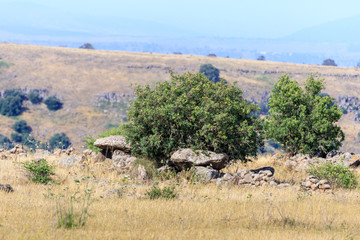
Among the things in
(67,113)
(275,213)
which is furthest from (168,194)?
(67,113)

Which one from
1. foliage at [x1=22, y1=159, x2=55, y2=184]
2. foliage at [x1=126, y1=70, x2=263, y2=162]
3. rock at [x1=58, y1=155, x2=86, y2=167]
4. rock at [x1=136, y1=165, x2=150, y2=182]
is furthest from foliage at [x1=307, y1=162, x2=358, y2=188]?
foliage at [x1=22, y1=159, x2=55, y2=184]

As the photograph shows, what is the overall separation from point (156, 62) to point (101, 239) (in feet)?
466

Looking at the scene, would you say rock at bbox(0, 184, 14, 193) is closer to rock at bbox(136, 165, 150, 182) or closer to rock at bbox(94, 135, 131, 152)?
rock at bbox(136, 165, 150, 182)

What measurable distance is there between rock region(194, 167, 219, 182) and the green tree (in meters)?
7.12

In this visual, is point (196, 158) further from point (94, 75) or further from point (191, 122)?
point (94, 75)

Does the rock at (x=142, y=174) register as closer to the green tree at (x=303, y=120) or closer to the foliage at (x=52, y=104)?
the green tree at (x=303, y=120)

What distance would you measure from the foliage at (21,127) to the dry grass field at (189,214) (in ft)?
308

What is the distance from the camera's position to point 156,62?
148125mm

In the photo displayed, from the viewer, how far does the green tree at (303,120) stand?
21.3 metres

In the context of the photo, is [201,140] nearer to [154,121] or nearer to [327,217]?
[154,121]

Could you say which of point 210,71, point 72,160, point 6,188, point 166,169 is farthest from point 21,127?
point 6,188

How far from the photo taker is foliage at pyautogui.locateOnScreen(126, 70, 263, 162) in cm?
1622

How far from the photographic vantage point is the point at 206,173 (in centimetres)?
1556

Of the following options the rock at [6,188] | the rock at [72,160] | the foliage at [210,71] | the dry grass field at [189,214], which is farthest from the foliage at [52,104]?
the rock at [6,188]
